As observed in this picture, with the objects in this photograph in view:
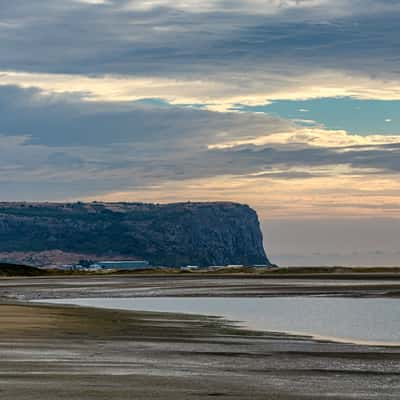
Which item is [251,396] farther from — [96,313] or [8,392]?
[96,313]

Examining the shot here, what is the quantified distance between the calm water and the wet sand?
3.25 meters

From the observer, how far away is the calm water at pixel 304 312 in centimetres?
4319

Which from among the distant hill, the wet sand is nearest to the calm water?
the wet sand

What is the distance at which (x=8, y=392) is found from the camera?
20484 millimetres

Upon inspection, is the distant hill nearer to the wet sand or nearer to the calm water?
the calm water

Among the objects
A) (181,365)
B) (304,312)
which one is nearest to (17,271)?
(304,312)

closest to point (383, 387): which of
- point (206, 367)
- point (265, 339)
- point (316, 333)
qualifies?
point (206, 367)

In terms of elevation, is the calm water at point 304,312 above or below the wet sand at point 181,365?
below

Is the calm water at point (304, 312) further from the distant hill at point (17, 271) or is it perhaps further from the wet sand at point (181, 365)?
the distant hill at point (17, 271)

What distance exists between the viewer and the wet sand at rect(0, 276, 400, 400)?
21.4 meters

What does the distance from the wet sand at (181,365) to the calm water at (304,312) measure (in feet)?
10.7

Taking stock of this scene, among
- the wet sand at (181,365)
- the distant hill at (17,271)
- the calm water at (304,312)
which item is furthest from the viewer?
the distant hill at (17,271)

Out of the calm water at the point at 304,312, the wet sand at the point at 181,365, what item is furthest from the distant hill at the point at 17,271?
the wet sand at the point at 181,365

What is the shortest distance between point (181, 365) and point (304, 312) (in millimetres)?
31794
